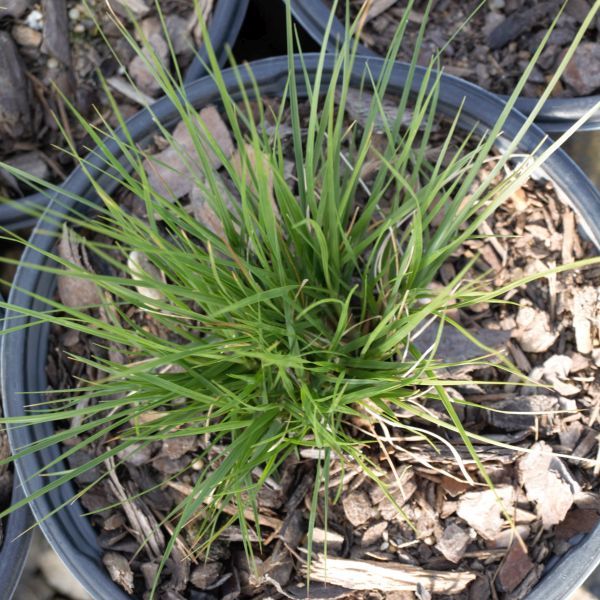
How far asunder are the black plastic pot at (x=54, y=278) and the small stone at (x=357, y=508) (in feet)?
0.75

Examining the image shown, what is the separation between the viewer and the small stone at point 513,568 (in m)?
0.76

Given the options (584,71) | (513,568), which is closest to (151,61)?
(584,71)

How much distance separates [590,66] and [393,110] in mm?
359

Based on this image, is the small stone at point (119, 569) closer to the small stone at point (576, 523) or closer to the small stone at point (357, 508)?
the small stone at point (357, 508)

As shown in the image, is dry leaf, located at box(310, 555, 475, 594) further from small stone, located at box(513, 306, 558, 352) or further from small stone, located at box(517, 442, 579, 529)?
small stone, located at box(513, 306, 558, 352)

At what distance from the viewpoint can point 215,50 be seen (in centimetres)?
100

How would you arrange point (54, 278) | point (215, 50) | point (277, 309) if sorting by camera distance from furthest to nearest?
point (215, 50)
point (54, 278)
point (277, 309)

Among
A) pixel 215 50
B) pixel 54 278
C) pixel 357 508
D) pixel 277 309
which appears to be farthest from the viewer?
pixel 215 50

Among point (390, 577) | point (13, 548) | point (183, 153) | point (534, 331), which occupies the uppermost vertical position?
point (183, 153)

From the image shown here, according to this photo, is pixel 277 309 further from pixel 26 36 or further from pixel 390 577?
pixel 26 36

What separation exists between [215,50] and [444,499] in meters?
0.73

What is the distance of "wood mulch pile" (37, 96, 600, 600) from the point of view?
767 mm

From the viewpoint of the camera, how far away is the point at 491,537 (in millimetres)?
783

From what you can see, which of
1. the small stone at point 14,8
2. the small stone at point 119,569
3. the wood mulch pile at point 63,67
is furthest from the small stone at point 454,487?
the small stone at point 14,8
